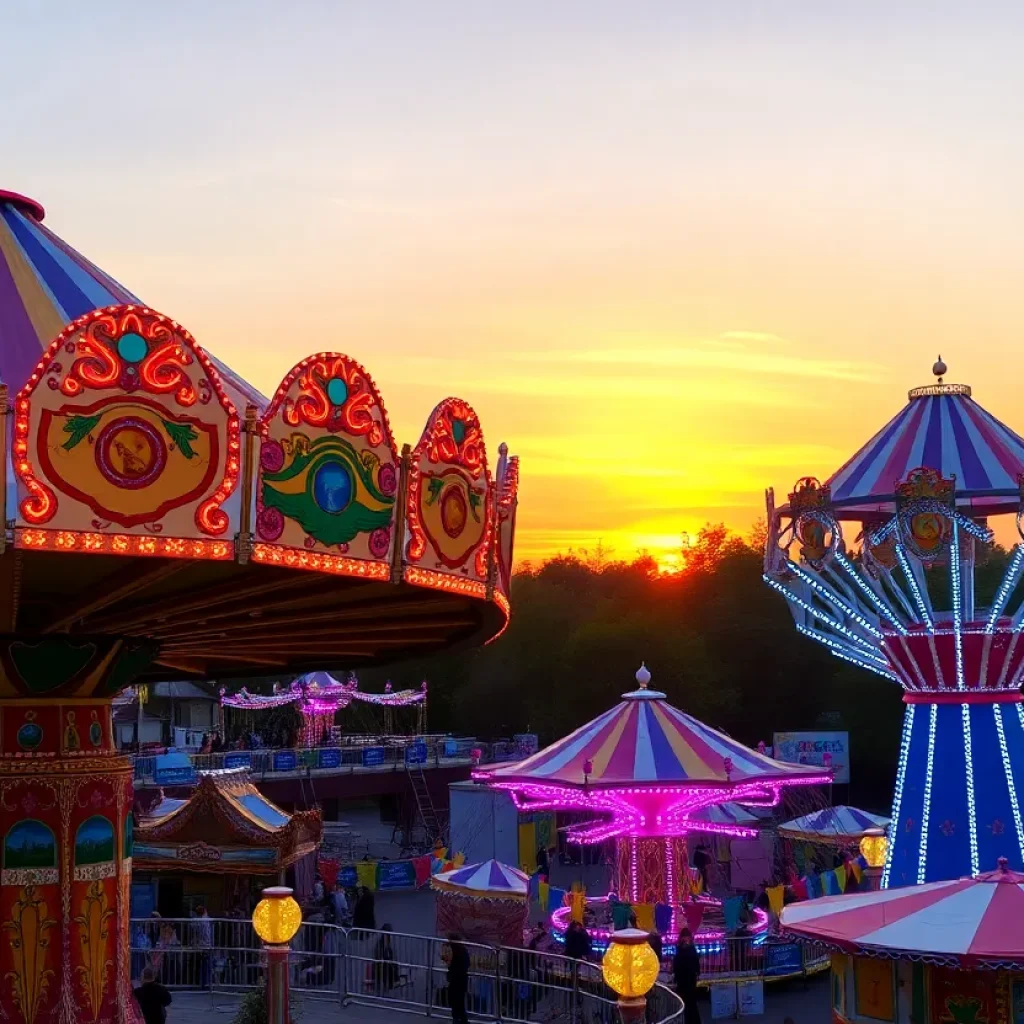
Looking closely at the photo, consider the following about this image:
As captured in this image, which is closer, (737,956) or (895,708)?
(737,956)

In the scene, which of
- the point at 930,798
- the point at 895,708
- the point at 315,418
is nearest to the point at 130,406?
the point at 315,418

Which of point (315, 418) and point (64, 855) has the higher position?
point (315, 418)

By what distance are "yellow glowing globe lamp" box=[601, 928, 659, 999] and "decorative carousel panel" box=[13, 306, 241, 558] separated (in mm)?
3523

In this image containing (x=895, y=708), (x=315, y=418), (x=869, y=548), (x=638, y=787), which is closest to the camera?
(x=315, y=418)

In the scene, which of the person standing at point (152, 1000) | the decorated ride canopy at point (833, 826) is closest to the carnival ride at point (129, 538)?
the person standing at point (152, 1000)

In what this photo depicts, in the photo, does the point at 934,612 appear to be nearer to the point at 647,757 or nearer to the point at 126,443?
the point at 647,757

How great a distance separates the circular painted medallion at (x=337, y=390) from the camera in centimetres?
675

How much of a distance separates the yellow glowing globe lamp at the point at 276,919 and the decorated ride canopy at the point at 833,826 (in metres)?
15.6

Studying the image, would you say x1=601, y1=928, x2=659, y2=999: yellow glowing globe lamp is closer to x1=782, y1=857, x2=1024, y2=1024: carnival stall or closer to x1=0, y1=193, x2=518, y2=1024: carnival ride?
x1=782, y1=857, x2=1024, y2=1024: carnival stall

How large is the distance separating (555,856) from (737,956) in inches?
533

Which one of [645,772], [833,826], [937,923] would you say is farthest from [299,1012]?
[833,826]

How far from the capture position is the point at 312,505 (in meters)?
6.68

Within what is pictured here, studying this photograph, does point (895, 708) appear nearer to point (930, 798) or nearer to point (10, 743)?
point (930, 798)

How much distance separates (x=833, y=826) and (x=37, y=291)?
1942cm
